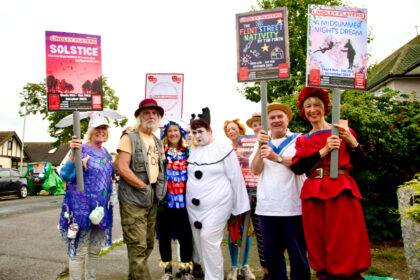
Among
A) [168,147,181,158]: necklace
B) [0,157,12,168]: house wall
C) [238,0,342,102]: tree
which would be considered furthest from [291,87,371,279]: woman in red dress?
[0,157,12,168]: house wall

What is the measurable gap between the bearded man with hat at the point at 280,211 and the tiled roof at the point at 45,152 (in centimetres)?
5071

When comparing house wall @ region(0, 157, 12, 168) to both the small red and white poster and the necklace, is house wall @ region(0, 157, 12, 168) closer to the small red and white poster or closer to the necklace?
the small red and white poster

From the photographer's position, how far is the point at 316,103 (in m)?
3.02

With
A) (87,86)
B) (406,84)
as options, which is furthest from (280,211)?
(406,84)

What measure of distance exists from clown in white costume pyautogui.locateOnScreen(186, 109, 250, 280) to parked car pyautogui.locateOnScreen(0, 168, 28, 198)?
1652 centimetres

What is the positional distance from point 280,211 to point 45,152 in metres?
55.6

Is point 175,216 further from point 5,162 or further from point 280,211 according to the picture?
point 5,162

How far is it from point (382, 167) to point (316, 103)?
373 centimetres

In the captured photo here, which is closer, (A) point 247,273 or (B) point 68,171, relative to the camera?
(B) point 68,171

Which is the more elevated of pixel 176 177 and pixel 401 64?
pixel 401 64

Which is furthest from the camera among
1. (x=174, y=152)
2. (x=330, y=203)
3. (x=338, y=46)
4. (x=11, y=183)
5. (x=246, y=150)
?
(x=11, y=183)

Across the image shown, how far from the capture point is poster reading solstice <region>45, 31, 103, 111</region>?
137 inches

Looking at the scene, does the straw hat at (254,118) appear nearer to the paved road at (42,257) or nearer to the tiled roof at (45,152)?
the paved road at (42,257)

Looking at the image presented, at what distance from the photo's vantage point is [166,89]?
5371 millimetres
